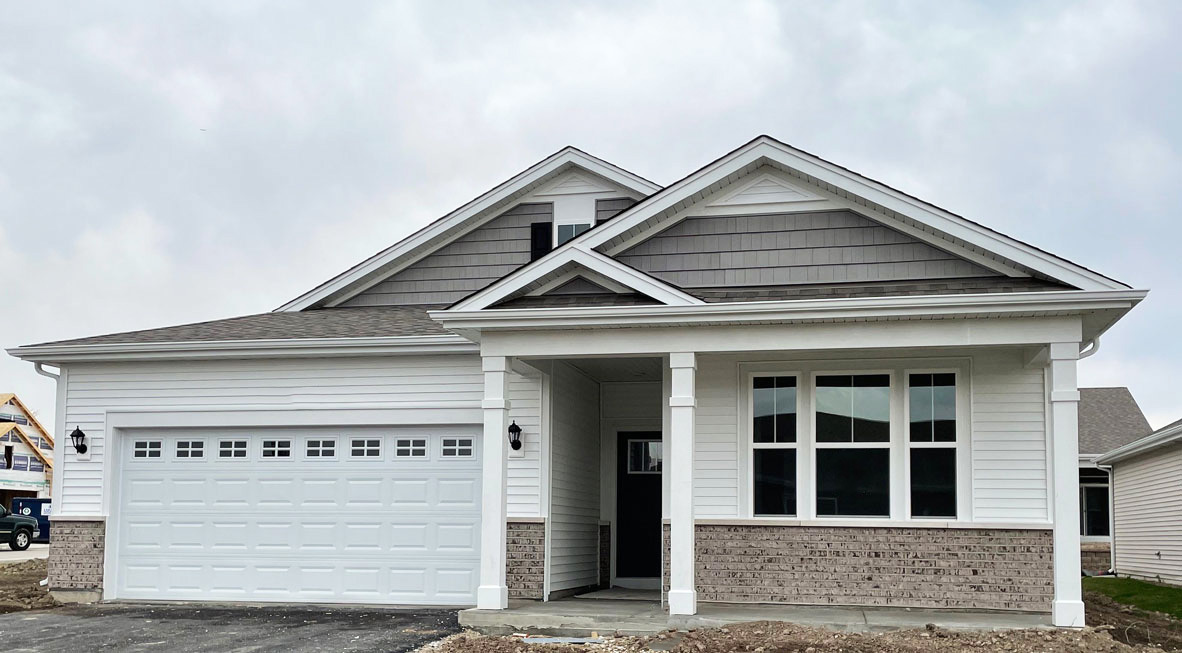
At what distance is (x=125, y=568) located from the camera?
48.5 ft

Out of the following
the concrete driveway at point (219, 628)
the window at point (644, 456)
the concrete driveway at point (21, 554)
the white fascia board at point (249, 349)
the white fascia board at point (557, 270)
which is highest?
the white fascia board at point (557, 270)

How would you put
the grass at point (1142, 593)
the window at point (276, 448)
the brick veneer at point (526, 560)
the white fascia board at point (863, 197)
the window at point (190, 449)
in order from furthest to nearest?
the grass at point (1142, 593) → the window at point (190, 449) → the window at point (276, 448) → the brick veneer at point (526, 560) → the white fascia board at point (863, 197)

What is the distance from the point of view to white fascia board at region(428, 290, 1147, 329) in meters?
10.8

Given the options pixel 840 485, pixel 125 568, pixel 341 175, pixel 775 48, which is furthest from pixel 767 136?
pixel 341 175

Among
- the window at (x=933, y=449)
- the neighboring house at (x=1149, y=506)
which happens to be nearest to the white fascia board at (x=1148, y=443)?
the neighboring house at (x=1149, y=506)

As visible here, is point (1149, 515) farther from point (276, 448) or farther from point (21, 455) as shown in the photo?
point (21, 455)

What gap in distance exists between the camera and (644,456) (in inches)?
631

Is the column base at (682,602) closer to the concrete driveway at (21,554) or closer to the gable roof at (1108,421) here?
the concrete driveway at (21,554)

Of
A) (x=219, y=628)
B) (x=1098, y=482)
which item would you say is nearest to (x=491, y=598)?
(x=219, y=628)

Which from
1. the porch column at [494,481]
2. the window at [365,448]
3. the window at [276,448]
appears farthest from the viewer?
the window at [276,448]

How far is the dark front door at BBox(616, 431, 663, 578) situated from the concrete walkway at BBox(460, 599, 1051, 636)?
3648mm

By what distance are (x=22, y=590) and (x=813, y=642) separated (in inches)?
457

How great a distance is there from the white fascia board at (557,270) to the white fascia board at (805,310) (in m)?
0.20

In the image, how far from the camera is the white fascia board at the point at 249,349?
13930 mm
